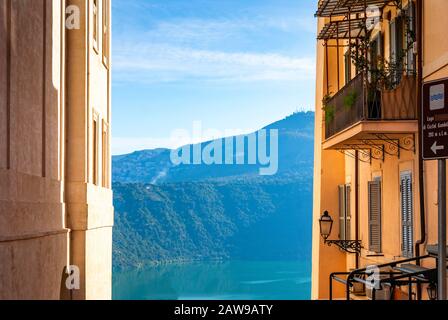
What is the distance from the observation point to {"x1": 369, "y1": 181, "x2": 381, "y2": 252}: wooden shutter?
17953 millimetres

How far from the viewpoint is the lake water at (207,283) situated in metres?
63.9

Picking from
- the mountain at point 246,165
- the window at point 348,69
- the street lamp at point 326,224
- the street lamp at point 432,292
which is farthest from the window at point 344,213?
the mountain at point 246,165

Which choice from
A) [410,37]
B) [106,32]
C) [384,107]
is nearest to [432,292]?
[384,107]

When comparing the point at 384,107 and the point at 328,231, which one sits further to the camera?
the point at 328,231

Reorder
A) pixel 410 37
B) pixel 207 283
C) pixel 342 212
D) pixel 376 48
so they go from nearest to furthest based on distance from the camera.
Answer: pixel 410 37
pixel 376 48
pixel 342 212
pixel 207 283

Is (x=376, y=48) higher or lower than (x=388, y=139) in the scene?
higher

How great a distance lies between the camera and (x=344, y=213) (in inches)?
872

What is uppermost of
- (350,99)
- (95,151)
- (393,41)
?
(393,41)

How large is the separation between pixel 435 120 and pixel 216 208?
75933 millimetres

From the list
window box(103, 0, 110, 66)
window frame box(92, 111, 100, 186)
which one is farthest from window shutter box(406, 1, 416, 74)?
window box(103, 0, 110, 66)

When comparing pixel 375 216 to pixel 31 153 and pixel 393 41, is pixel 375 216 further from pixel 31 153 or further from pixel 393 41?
pixel 31 153

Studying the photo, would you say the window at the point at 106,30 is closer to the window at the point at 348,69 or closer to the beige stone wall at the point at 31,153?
the window at the point at 348,69

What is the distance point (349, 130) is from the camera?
52.7 feet
